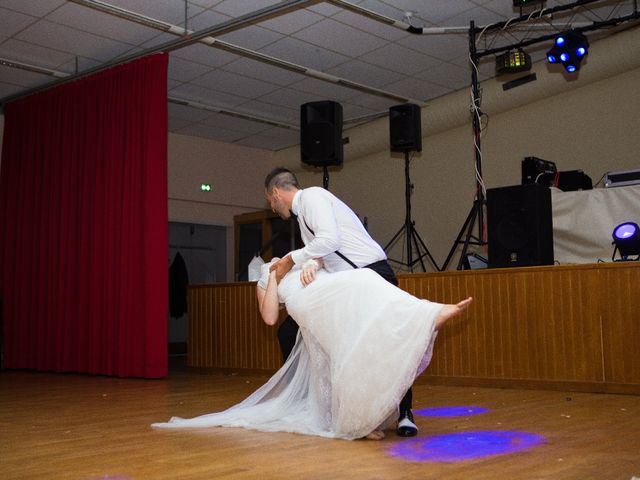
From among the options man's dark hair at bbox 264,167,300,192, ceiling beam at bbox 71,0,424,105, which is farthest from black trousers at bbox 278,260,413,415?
ceiling beam at bbox 71,0,424,105

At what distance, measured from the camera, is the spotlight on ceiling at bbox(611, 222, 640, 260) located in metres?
5.05

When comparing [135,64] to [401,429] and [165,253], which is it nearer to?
[165,253]

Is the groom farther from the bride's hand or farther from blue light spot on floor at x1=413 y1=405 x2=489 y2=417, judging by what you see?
blue light spot on floor at x1=413 y1=405 x2=489 y2=417

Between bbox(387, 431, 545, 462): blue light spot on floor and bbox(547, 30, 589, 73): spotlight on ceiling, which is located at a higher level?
bbox(547, 30, 589, 73): spotlight on ceiling

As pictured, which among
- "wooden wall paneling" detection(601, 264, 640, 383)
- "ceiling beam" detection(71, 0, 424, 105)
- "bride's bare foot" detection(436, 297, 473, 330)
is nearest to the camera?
"bride's bare foot" detection(436, 297, 473, 330)

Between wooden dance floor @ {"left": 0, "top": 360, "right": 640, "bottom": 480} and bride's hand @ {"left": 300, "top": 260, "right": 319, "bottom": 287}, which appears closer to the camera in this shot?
wooden dance floor @ {"left": 0, "top": 360, "right": 640, "bottom": 480}

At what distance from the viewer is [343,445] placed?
2.92 m

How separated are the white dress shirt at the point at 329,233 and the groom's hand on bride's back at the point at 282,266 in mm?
46

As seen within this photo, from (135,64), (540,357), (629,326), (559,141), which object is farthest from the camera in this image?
(559,141)

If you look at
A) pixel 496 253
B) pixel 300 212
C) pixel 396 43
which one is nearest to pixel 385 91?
pixel 396 43

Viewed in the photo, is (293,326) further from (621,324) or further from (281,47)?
(281,47)

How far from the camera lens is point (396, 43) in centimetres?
736

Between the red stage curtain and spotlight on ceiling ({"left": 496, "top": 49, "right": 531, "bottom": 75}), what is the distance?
A: 10.4ft

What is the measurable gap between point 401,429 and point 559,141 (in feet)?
19.2
